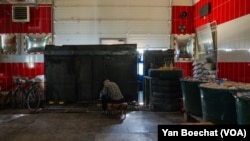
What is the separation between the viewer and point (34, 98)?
1009 centimetres

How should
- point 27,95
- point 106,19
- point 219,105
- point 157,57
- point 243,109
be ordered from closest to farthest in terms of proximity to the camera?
point 243,109 < point 219,105 < point 27,95 < point 157,57 < point 106,19

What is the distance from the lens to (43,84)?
10656mm

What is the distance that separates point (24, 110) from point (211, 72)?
19.5 ft

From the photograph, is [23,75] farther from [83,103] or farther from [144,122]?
[144,122]

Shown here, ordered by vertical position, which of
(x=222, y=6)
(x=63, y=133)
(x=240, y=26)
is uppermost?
(x=222, y=6)

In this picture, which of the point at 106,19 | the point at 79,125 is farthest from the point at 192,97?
the point at 106,19

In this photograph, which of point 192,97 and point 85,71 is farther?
point 85,71

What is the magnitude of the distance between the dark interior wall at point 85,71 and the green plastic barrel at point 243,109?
5.93m

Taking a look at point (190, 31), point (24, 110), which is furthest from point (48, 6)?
point (190, 31)

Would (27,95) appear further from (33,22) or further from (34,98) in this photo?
(33,22)

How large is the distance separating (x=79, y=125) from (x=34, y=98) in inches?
123

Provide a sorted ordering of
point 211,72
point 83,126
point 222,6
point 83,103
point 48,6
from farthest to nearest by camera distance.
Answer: point 48,6 < point 83,103 < point 211,72 < point 222,6 < point 83,126

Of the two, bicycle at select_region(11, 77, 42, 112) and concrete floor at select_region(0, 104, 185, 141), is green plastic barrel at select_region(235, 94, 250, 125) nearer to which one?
concrete floor at select_region(0, 104, 185, 141)

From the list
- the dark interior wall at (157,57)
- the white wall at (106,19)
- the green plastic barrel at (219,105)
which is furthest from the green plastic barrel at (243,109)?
the white wall at (106,19)
